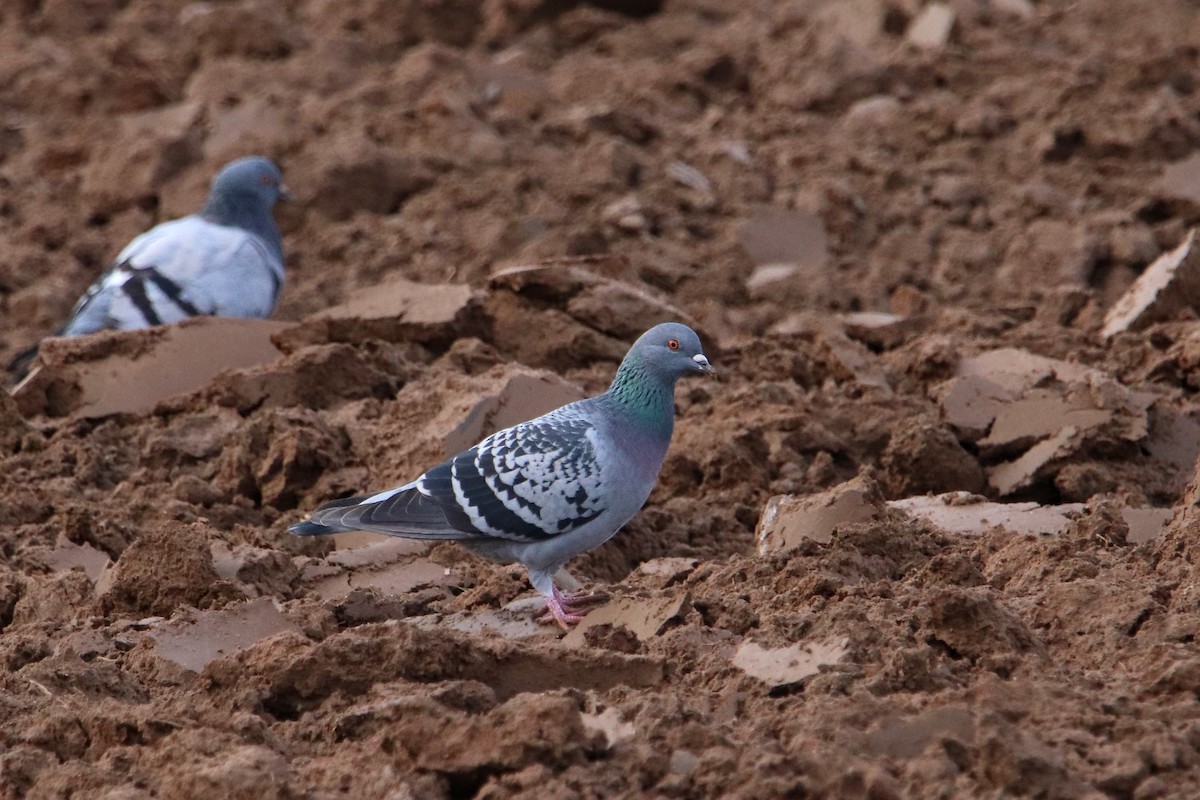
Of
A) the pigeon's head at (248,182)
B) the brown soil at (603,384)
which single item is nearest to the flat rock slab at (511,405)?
the brown soil at (603,384)

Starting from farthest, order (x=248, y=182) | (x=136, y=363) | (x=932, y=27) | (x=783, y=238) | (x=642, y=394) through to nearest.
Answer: (x=932, y=27), (x=248, y=182), (x=783, y=238), (x=136, y=363), (x=642, y=394)

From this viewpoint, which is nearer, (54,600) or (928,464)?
(54,600)

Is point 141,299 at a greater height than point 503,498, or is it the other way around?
point 503,498

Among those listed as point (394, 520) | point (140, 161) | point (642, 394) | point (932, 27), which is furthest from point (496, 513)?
point (932, 27)

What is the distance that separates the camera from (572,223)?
30.7 feet

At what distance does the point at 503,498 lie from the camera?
5406 mm

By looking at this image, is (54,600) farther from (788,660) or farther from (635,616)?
(788,660)

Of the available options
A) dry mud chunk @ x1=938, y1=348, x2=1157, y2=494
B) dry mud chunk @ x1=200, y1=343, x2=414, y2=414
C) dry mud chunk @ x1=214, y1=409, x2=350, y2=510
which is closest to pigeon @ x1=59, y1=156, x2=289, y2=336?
dry mud chunk @ x1=200, y1=343, x2=414, y2=414

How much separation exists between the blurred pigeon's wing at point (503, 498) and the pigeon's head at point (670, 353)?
327 millimetres

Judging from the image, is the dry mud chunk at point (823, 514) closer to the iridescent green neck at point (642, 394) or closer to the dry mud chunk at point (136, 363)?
the iridescent green neck at point (642, 394)

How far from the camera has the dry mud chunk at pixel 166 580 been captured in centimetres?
537

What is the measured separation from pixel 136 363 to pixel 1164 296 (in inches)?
176

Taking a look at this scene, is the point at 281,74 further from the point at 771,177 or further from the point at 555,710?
the point at 555,710

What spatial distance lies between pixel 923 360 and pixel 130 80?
21.0 feet
